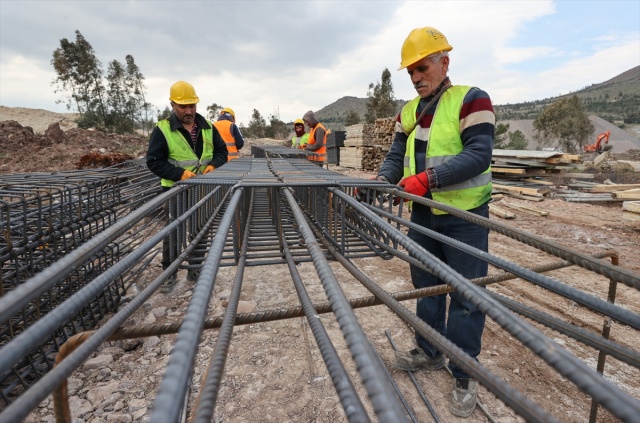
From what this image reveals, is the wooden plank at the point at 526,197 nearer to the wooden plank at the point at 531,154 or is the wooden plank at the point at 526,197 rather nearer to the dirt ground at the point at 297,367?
the wooden plank at the point at 531,154

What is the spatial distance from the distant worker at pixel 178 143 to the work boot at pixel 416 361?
2.69 meters

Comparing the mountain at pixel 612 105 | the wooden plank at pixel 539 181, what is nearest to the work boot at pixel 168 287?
the wooden plank at pixel 539 181

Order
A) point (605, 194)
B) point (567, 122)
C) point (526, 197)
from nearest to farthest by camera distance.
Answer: point (605, 194), point (526, 197), point (567, 122)

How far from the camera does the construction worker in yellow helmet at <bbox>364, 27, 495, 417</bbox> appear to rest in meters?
2.09

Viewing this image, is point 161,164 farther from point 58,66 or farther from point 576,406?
point 58,66

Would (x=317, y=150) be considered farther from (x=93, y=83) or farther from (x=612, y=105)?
(x=612, y=105)

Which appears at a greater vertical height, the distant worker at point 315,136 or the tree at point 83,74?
the tree at point 83,74

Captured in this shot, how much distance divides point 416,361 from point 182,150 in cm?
349

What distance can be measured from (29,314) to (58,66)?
47.5 metres

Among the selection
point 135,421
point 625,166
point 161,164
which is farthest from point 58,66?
point 625,166

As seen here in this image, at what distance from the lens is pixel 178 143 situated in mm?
4012

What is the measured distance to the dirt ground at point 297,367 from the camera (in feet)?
7.31

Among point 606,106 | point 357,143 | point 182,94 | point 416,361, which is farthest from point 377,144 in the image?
point 606,106

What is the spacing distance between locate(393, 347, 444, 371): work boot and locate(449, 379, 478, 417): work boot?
359 mm
